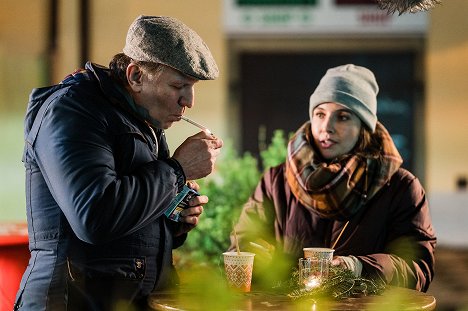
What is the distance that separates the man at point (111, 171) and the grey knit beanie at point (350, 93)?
0.86 metres

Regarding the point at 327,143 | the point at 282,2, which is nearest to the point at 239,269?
the point at 327,143

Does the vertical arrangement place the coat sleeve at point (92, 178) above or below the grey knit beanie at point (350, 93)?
below

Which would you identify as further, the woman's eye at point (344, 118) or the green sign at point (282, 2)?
the green sign at point (282, 2)

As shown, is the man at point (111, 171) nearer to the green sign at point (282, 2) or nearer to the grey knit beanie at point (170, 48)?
the grey knit beanie at point (170, 48)

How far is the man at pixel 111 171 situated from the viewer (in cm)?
225

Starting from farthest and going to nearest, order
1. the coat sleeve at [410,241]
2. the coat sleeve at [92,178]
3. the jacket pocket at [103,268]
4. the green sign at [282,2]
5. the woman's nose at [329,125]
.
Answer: the green sign at [282,2]
the woman's nose at [329,125]
the coat sleeve at [410,241]
the jacket pocket at [103,268]
the coat sleeve at [92,178]

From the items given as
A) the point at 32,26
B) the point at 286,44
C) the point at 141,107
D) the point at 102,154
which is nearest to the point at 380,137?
the point at 141,107

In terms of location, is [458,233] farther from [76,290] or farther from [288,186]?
[76,290]

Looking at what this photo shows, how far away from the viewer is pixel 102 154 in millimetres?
2293

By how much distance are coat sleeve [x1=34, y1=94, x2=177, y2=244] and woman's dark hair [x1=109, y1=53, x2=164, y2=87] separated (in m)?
0.17

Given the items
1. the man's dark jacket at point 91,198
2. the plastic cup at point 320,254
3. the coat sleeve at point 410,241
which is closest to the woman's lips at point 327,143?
the coat sleeve at point 410,241

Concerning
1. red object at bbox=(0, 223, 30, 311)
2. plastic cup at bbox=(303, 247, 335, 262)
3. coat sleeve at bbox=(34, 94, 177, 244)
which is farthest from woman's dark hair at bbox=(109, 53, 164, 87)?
red object at bbox=(0, 223, 30, 311)

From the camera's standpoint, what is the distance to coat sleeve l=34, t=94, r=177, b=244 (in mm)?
2219

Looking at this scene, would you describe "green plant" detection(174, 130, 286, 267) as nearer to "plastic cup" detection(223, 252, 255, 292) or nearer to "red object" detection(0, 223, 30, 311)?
"red object" detection(0, 223, 30, 311)
